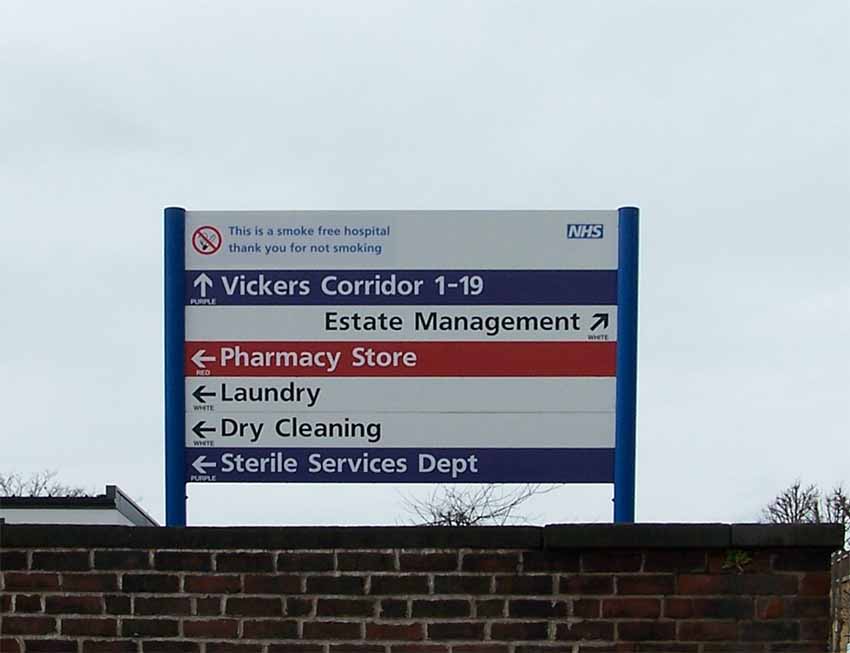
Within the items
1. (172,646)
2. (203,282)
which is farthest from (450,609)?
(203,282)

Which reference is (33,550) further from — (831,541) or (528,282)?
(831,541)

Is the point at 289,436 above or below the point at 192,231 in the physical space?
below

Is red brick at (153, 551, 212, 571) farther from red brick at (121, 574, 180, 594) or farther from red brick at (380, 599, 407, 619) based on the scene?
red brick at (380, 599, 407, 619)

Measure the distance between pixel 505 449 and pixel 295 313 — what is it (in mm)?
1197

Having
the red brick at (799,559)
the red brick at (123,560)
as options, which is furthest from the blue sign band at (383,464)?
the red brick at (799,559)

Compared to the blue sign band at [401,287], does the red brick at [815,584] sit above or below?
below

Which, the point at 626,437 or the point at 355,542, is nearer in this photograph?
the point at 355,542

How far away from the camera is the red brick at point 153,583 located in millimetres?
5156

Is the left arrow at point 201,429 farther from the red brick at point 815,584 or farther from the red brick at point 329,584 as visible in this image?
the red brick at point 815,584

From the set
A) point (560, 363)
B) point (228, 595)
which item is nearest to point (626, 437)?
point (560, 363)

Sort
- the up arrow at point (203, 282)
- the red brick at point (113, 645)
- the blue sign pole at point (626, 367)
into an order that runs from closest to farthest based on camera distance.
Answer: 1. the red brick at point (113, 645)
2. the blue sign pole at point (626, 367)
3. the up arrow at point (203, 282)

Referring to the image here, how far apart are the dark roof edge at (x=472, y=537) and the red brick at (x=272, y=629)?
0.99 feet

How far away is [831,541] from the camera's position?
504 centimetres

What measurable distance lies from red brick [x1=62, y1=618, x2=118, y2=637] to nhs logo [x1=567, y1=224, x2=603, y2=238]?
8.98 feet
